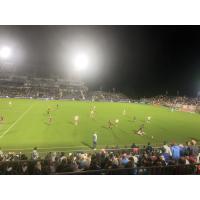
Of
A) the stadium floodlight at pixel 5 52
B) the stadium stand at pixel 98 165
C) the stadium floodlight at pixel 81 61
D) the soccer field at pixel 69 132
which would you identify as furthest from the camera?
the soccer field at pixel 69 132

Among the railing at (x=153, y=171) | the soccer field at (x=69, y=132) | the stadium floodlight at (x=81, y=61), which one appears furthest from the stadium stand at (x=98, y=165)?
the stadium floodlight at (x=81, y=61)

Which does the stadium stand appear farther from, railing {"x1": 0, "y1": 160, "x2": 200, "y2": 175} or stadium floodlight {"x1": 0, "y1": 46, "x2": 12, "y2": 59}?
stadium floodlight {"x1": 0, "y1": 46, "x2": 12, "y2": 59}

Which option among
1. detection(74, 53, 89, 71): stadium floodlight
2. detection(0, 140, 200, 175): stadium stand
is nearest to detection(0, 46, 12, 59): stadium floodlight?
detection(74, 53, 89, 71): stadium floodlight

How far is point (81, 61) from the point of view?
1251 cm

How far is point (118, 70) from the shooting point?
45.2 feet

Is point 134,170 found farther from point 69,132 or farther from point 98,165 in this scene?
point 69,132

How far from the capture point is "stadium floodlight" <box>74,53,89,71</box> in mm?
12429

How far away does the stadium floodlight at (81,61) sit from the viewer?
12.4 m

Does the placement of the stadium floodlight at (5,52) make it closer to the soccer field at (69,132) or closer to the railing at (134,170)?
the soccer field at (69,132)

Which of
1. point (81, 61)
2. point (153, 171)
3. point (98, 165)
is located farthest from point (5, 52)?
point (153, 171)
